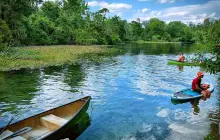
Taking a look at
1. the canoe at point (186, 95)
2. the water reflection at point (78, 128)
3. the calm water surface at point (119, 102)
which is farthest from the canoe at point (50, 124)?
the canoe at point (186, 95)

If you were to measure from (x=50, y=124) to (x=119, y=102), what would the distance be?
5.96m

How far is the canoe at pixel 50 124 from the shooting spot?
8111mm

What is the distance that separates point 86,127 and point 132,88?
7.86 meters

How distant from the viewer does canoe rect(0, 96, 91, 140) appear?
26.6 ft

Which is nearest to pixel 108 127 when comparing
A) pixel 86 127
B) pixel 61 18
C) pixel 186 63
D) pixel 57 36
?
pixel 86 127

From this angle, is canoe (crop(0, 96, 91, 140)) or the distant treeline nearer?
canoe (crop(0, 96, 91, 140))

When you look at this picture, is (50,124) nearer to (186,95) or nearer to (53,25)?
(186,95)

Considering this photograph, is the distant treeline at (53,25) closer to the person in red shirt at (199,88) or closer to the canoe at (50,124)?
the person in red shirt at (199,88)

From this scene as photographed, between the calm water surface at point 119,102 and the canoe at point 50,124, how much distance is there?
1.07 meters

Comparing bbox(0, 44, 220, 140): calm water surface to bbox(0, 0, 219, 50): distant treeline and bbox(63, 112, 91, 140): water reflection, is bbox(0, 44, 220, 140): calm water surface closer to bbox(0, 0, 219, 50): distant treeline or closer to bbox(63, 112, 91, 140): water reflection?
bbox(63, 112, 91, 140): water reflection

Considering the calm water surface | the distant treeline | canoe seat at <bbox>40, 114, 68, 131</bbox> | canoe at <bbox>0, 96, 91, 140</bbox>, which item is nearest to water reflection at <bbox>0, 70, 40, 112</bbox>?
the calm water surface

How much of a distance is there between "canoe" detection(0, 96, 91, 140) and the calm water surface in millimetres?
1074

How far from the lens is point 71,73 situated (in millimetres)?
23203

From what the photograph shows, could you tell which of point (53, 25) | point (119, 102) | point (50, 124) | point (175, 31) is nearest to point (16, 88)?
point (119, 102)
